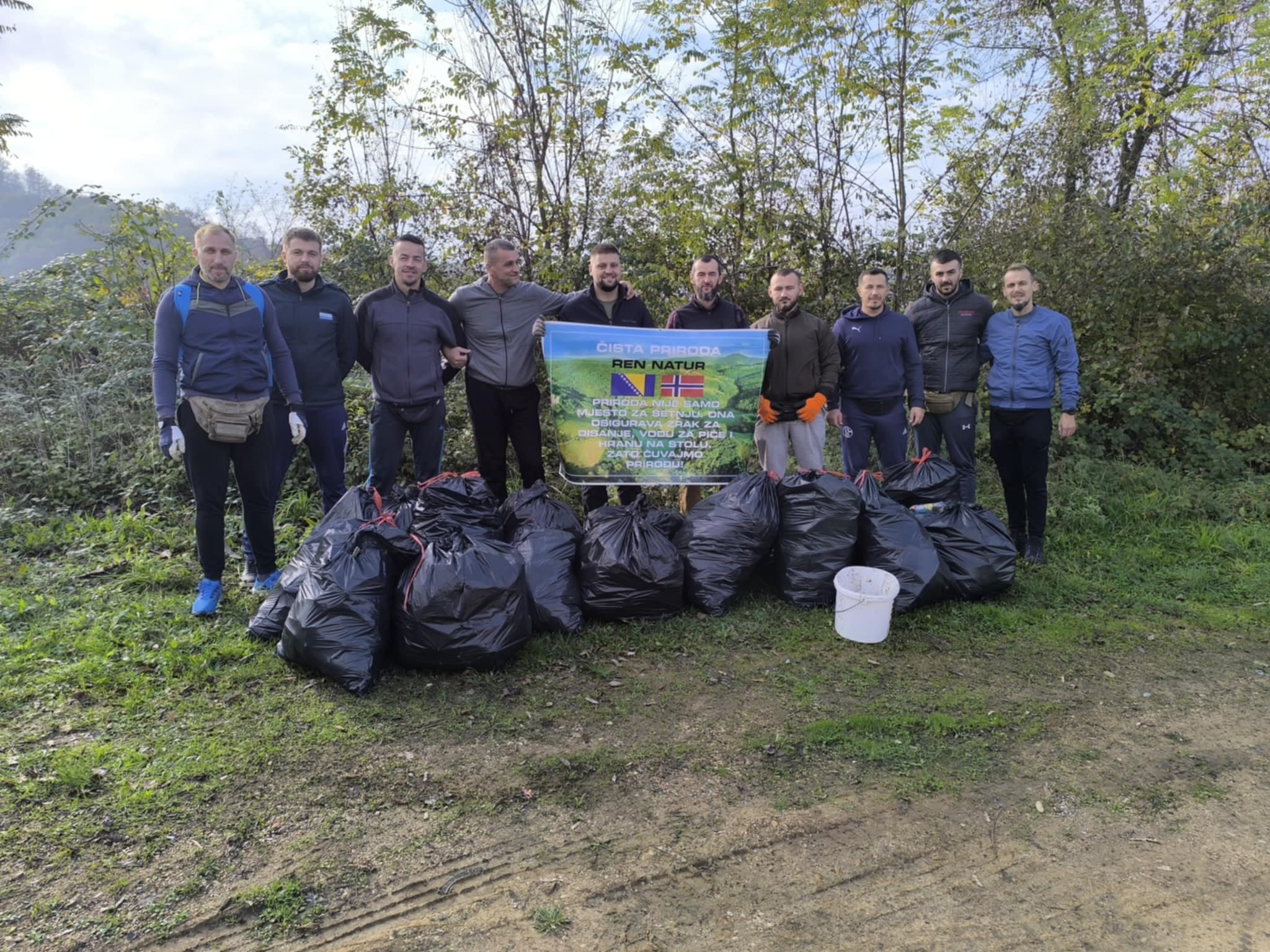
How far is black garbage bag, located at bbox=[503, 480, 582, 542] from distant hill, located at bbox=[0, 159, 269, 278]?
3.66 metres

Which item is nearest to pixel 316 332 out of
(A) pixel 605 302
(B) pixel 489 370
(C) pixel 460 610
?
(B) pixel 489 370

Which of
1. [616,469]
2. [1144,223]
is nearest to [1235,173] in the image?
[1144,223]

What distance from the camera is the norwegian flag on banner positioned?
4.43 meters

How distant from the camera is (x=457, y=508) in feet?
12.7

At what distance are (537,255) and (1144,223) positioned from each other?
5.56m

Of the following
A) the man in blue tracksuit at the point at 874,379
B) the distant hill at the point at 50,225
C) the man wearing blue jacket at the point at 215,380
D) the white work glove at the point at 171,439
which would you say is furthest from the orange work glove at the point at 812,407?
the distant hill at the point at 50,225

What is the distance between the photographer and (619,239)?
6469 mm

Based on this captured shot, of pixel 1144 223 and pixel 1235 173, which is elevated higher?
pixel 1235 173

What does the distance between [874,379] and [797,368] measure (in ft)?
1.68

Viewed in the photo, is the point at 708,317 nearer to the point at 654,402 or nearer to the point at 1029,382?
the point at 654,402

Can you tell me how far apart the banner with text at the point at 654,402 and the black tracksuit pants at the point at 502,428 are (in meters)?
0.22

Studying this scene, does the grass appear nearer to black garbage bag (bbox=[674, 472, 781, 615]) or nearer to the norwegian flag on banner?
black garbage bag (bbox=[674, 472, 781, 615])

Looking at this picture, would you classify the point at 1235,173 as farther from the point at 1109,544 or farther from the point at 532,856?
the point at 532,856

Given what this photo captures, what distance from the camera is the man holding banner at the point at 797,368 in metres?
4.50
